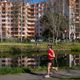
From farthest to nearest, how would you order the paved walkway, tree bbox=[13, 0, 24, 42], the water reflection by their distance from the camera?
1. tree bbox=[13, 0, 24, 42]
2. the water reflection
3. the paved walkway

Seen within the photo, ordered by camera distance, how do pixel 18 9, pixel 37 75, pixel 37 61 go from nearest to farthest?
pixel 37 75 → pixel 37 61 → pixel 18 9

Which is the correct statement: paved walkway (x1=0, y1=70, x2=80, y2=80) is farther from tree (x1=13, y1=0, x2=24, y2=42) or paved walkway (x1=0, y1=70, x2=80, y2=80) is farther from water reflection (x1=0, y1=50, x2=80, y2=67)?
tree (x1=13, y1=0, x2=24, y2=42)

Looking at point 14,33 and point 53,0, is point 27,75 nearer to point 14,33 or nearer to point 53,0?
point 53,0

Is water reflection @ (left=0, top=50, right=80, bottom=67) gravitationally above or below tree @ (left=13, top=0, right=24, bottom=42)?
below

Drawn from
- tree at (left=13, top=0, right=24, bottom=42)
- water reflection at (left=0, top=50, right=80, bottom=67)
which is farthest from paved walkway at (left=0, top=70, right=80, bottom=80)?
tree at (left=13, top=0, right=24, bottom=42)

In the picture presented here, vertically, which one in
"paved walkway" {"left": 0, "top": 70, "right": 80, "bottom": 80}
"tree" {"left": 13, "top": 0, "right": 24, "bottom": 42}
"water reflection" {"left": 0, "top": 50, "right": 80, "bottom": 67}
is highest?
"tree" {"left": 13, "top": 0, "right": 24, "bottom": 42}

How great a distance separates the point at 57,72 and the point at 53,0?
62649mm

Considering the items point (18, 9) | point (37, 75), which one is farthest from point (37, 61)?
point (18, 9)

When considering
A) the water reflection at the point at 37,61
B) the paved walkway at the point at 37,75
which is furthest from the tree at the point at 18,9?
the paved walkway at the point at 37,75

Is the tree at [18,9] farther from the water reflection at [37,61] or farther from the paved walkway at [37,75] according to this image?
the paved walkway at [37,75]

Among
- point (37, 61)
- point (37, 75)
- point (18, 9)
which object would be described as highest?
point (18, 9)

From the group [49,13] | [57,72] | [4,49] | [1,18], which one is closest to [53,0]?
[49,13]

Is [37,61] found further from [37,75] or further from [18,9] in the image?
[18,9]

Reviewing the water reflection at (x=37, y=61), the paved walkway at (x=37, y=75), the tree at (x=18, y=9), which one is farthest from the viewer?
the tree at (x=18, y=9)
